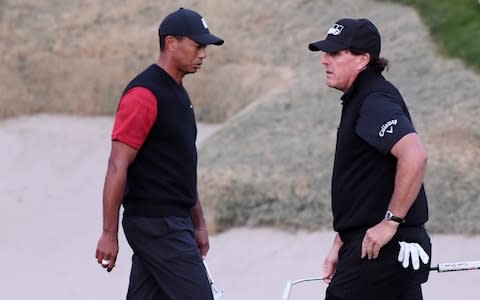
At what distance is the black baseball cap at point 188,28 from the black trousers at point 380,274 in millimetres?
1236

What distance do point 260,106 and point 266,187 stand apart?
2.10m

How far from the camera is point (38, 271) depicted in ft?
41.2

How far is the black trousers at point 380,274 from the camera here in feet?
17.3

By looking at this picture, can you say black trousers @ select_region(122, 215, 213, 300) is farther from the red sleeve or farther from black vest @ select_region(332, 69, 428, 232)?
black vest @ select_region(332, 69, 428, 232)

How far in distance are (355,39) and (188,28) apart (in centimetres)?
92

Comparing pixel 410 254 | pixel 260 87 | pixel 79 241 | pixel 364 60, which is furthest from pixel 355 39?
pixel 260 87

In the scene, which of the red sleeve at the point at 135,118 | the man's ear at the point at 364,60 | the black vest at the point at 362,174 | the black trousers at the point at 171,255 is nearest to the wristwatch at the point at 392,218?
the black vest at the point at 362,174

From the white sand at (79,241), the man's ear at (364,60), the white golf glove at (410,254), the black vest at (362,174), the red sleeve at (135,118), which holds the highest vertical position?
the man's ear at (364,60)

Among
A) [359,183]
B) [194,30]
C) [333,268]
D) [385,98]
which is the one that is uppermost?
[194,30]

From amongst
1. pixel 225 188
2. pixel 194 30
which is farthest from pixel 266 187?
pixel 194 30

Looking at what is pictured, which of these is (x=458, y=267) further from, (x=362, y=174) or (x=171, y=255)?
(x=171, y=255)

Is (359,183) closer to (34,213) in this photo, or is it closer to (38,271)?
(38,271)

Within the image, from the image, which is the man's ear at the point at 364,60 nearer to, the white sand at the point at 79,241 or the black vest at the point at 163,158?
the black vest at the point at 163,158

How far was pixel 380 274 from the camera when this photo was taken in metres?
5.28
